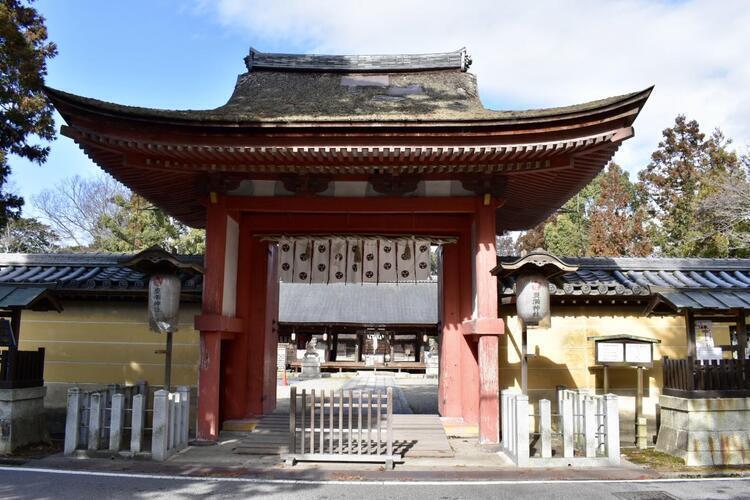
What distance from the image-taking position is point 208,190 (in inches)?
402

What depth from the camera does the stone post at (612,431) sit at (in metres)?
8.27

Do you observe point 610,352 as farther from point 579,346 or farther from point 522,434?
point 522,434

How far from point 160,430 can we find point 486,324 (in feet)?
17.8

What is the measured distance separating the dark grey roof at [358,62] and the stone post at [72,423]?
898cm

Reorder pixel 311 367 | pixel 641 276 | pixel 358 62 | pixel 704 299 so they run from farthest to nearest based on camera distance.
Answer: pixel 311 367 → pixel 358 62 → pixel 641 276 → pixel 704 299

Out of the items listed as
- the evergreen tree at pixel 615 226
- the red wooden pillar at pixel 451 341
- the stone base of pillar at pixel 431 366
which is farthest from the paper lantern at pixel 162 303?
the evergreen tree at pixel 615 226

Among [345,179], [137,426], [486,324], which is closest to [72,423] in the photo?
[137,426]

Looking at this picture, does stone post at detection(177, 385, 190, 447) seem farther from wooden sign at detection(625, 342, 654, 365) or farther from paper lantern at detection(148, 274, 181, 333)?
wooden sign at detection(625, 342, 654, 365)

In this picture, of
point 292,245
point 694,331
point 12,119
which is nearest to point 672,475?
point 694,331

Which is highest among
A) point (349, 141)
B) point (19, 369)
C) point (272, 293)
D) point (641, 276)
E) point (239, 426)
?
point (349, 141)

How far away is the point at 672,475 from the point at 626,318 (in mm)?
3922

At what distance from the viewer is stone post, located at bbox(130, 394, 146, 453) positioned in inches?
335

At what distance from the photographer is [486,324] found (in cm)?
950

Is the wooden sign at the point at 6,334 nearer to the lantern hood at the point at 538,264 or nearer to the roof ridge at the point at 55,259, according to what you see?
the roof ridge at the point at 55,259
